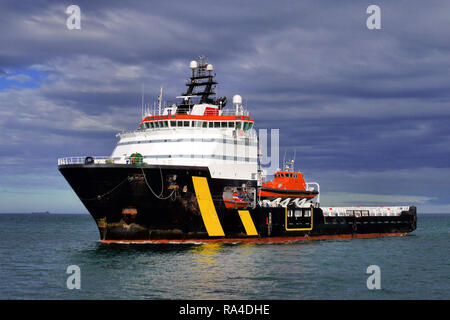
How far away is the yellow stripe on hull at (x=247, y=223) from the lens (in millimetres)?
36844

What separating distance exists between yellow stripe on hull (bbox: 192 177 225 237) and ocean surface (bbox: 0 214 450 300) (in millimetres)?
1338

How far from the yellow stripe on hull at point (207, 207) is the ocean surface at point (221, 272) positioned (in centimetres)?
134

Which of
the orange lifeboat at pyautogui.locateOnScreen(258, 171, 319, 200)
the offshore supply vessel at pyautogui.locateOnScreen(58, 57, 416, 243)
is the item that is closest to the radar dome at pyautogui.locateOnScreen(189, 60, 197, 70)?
the offshore supply vessel at pyautogui.locateOnScreen(58, 57, 416, 243)

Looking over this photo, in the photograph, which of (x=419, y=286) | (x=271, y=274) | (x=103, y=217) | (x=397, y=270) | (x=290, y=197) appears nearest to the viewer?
(x=419, y=286)

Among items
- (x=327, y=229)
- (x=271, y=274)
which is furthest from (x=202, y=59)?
(x=271, y=274)

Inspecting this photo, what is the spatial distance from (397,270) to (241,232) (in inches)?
489

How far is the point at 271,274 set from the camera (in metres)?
25.3

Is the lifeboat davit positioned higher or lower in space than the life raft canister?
lower

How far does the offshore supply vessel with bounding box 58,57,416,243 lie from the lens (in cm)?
3269

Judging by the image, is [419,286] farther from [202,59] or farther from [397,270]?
[202,59]

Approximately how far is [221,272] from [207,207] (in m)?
9.94

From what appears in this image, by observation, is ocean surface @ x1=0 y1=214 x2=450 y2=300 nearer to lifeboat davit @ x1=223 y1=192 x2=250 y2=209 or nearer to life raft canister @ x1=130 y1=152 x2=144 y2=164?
lifeboat davit @ x1=223 y1=192 x2=250 y2=209

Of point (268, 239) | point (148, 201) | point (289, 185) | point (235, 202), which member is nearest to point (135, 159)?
point (148, 201)

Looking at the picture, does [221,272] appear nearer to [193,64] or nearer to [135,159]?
[135,159]
